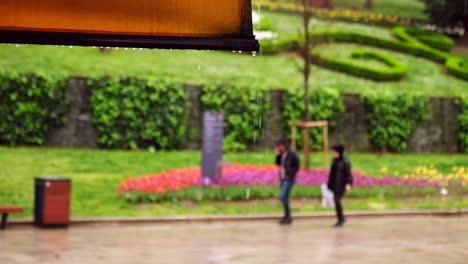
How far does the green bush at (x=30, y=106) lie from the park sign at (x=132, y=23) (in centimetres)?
1951

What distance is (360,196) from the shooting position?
2153cm

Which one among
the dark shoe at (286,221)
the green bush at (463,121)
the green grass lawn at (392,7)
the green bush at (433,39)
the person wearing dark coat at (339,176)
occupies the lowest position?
the dark shoe at (286,221)

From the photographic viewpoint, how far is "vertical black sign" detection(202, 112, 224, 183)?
20.9 meters

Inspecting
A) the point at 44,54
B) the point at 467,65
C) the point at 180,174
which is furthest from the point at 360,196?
the point at 467,65

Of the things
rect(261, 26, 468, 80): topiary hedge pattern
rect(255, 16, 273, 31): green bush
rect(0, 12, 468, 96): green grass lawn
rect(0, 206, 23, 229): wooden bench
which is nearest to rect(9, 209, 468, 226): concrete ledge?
rect(0, 206, 23, 229): wooden bench

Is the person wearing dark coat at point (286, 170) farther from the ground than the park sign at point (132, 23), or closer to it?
closer to it

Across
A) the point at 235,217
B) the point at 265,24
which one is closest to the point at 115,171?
the point at 235,217

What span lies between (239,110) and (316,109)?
2.93 m

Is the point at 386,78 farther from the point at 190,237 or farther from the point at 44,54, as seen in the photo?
A: the point at 190,237

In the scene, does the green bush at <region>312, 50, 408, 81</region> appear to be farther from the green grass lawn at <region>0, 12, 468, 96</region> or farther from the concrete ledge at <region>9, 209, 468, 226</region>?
the concrete ledge at <region>9, 209, 468, 226</region>

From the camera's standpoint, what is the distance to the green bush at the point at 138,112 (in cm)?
2581

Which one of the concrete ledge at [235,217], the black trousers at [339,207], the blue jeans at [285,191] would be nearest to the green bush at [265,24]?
the concrete ledge at [235,217]

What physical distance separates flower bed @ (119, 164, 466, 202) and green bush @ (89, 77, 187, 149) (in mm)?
3832

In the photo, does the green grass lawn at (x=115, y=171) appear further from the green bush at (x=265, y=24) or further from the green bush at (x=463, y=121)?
the green bush at (x=265, y=24)
